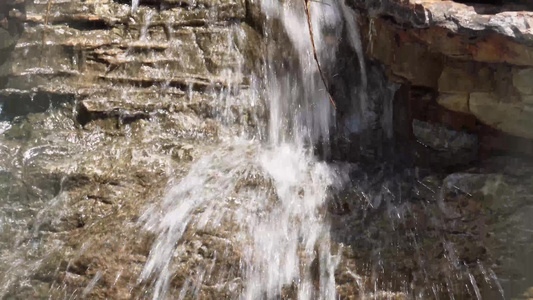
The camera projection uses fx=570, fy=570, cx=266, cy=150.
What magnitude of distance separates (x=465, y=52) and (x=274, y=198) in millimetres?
1254

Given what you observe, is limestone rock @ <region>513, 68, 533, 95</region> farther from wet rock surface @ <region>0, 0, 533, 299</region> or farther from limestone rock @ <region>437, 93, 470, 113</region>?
limestone rock @ <region>437, 93, 470, 113</region>

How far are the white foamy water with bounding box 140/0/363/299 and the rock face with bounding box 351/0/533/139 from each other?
637 mm

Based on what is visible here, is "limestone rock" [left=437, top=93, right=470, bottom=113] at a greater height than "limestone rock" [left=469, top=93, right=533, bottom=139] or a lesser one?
greater

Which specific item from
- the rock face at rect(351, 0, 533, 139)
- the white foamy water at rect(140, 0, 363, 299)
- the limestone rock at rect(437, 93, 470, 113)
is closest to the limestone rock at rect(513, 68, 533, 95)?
the rock face at rect(351, 0, 533, 139)

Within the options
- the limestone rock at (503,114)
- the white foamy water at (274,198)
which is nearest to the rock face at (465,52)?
the limestone rock at (503,114)

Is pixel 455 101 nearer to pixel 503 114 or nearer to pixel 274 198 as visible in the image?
pixel 503 114

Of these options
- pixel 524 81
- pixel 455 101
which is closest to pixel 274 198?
pixel 455 101

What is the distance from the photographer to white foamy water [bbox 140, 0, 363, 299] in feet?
9.28

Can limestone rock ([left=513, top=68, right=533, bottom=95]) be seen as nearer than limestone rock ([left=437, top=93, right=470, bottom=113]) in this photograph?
Yes

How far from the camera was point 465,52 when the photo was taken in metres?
2.88

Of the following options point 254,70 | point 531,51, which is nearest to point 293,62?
point 254,70

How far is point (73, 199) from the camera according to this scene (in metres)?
3.30

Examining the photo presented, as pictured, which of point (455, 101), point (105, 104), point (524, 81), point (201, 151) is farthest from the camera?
point (105, 104)

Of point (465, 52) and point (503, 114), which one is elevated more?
point (465, 52)
